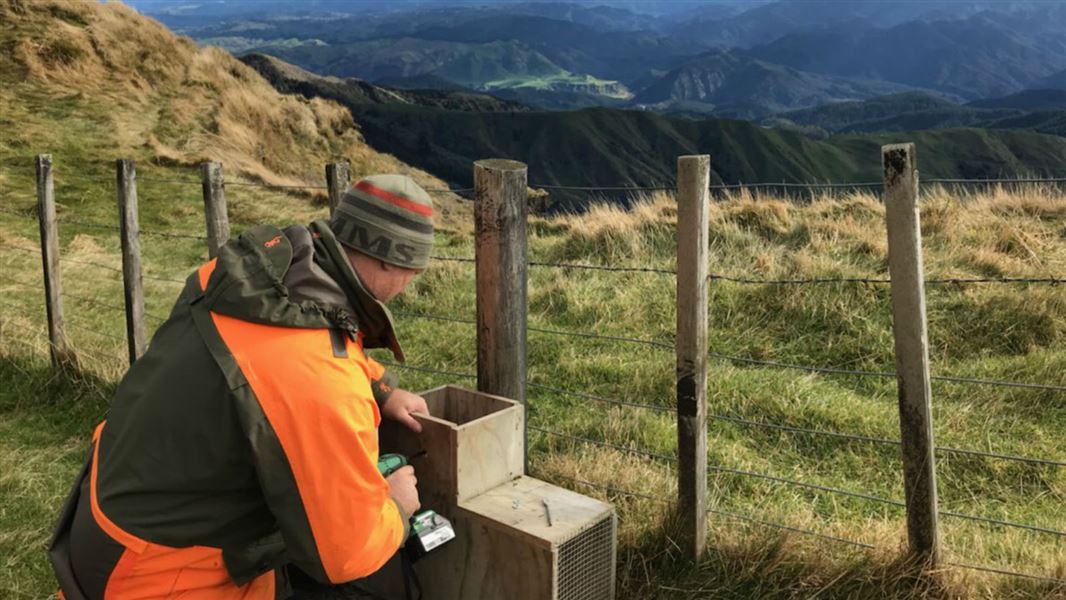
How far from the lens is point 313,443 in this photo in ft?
7.23

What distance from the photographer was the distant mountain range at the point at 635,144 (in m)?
123

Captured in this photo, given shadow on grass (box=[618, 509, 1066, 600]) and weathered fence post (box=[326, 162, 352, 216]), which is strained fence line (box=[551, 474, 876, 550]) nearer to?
shadow on grass (box=[618, 509, 1066, 600])

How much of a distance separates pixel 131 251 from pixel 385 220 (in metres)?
4.29

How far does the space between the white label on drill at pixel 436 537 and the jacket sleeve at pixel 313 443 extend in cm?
56

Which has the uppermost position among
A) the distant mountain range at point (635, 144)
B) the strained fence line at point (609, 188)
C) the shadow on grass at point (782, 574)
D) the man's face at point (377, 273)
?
the distant mountain range at point (635, 144)

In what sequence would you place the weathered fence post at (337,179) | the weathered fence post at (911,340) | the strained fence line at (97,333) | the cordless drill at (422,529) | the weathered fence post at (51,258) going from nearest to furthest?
the cordless drill at (422,529) → the weathered fence post at (911,340) → the weathered fence post at (337,179) → the weathered fence post at (51,258) → the strained fence line at (97,333)

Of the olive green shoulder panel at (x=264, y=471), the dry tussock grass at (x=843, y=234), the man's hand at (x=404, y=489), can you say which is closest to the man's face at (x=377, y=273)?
the olive green shoulder panel at (x=264, y=471)

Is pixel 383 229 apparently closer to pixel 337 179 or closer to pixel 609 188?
pixel 337 179

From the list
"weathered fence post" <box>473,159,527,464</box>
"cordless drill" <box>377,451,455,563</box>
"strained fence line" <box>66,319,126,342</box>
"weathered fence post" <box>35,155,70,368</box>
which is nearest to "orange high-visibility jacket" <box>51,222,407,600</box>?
"cordless drill" <box>377,451,455,563</box>

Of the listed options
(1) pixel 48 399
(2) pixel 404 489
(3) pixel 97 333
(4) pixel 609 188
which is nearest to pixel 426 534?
(2) pixel 404 489

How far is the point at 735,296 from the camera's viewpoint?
855 centimetres

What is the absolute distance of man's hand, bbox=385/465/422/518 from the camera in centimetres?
276

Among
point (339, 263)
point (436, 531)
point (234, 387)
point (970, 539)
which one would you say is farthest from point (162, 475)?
point (970, 539)

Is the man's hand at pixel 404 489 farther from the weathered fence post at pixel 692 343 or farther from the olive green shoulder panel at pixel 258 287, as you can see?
the weathered fence post at pixel 692 343
